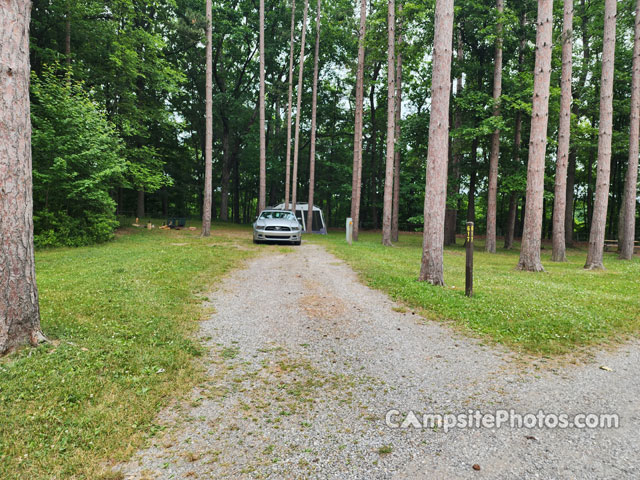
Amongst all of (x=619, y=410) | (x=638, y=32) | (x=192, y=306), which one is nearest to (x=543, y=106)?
(x=638, y=32)

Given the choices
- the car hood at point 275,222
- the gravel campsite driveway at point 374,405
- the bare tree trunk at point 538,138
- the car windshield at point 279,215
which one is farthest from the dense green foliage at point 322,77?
the gravel campsite driveway at point 374,405

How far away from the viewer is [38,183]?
12.1 metres

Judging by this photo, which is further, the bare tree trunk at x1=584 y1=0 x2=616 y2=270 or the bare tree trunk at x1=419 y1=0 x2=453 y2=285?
the bare tree trunk at x1=584 y1=0 x2=616 y2=270

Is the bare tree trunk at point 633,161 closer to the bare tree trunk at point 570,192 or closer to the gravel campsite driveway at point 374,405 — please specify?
the bare tree trunk at point 570,192

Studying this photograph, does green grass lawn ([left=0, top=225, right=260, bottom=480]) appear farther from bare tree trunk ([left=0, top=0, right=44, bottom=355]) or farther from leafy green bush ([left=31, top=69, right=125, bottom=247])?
leafy green bush ([left=31, top=69, right=125, bottom=247])

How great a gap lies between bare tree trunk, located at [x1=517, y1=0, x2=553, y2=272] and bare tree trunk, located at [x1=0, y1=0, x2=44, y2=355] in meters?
12.1

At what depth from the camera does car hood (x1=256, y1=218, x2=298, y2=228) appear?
15.6 m

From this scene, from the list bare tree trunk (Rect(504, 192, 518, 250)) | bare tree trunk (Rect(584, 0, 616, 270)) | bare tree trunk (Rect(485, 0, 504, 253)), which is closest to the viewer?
bare tree trunk (Rect(584, 0, 616, 270))

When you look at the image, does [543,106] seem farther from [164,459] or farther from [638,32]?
[164,459]

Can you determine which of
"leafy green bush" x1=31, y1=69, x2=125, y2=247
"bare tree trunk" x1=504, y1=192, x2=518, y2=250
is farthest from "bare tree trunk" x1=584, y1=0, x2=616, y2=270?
"leafy green bush" x1=31, y1=69, x2=125, y2=247

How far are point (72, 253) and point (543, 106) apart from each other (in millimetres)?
15482

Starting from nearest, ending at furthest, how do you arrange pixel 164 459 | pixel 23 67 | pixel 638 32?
pixel 164 459
pixel 23 67
pixel 638 32

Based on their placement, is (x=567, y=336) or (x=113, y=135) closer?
(x=567, y=336)

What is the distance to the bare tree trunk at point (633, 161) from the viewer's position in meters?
14.4
